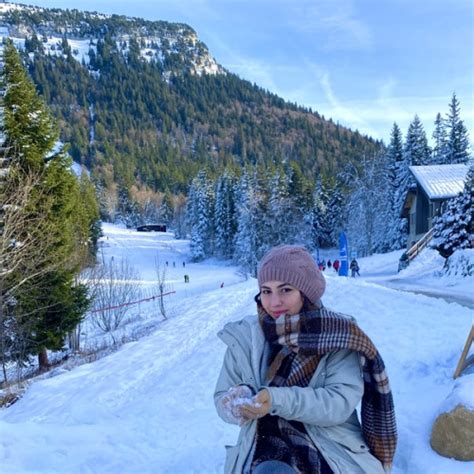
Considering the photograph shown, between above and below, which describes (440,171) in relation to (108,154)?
below

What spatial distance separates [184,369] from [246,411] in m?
8.12

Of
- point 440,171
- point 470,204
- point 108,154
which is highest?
point 108,154

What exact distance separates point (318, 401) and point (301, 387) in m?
0.11

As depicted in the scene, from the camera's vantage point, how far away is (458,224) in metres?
22.1

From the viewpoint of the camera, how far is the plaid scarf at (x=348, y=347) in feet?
6.96

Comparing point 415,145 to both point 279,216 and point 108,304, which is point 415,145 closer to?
point 279,216

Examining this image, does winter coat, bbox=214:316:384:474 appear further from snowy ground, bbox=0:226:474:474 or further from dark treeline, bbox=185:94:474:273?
dark treeline, bbox=185:94:474:273

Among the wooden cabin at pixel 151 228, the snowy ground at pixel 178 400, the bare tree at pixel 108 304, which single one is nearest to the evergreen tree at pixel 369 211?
the bare tree at pixel 108 304

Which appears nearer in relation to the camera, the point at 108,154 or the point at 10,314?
the point at 10,314

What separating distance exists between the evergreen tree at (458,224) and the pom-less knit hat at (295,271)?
2222 cm

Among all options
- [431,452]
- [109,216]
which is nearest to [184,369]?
[431,452]

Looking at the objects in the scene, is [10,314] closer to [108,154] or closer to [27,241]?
[27,241]

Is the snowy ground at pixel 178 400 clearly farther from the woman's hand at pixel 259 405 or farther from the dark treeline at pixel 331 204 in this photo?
the dark treeline at pixel 331 204

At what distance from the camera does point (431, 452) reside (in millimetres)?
4301
